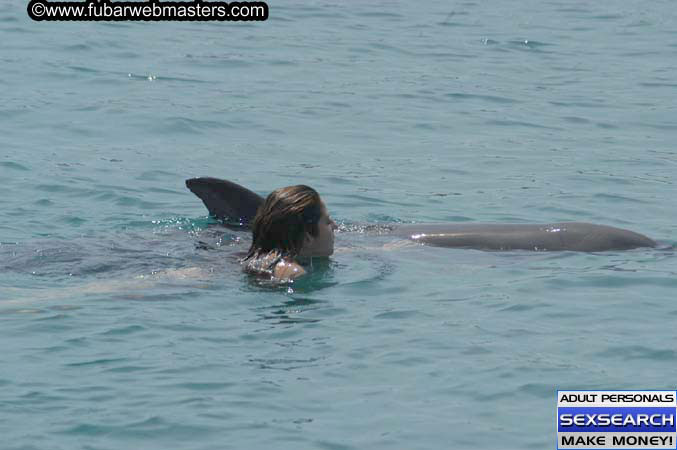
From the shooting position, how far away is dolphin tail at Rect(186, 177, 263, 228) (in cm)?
1013

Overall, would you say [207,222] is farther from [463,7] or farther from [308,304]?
[463,7]

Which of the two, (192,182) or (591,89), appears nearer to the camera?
(192,182)

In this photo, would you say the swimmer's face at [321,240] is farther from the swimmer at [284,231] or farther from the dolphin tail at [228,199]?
the dolphin tail at [228,199]

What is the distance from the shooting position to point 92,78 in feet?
55.8

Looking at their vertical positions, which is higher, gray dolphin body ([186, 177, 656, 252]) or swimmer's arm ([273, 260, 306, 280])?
gray dolphin body ([186, 177, 656, 252])

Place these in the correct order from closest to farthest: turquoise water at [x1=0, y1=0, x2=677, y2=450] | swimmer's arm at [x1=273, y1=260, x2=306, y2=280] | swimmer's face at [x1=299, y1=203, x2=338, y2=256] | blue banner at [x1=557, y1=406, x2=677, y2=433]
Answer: blue banner at [x1=557, y1=406, x2=677, y2=433], turquoise water at [x1=0, y1=0, x2=677, y2=450], swimmer's arm at [x1=273, y1=260, x2=306, y2=280], swimmer's face at [x1=299, y1=203, x2=338, y2=256]

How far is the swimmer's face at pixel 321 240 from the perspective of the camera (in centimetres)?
937

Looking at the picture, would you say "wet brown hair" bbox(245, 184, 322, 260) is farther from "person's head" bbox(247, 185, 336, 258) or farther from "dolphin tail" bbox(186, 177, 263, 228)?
"dolphin tail" bbox(186, 177, 263, 228)

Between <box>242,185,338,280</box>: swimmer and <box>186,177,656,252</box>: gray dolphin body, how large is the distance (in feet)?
3.21

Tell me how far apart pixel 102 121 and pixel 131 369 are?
8250 millimetres

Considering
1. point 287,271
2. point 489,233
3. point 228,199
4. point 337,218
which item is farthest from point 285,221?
point 337,218

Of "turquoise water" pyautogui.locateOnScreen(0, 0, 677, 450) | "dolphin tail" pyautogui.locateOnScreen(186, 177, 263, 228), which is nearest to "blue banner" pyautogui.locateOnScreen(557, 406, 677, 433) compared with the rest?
"turquoise water" pyautogui.locateOnScreen(0, 0, 677, 450)

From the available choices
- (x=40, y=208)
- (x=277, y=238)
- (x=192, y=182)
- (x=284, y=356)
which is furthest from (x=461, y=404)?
(x=40, y=208)

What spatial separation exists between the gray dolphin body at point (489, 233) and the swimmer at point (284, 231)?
980 mm
